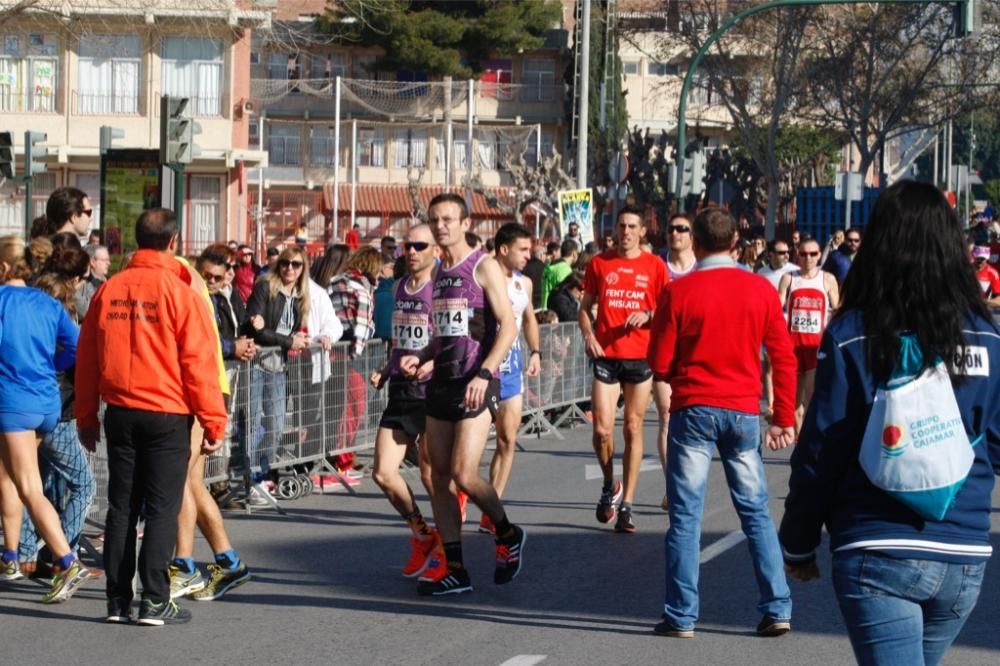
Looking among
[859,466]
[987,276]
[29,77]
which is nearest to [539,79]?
[29,77]

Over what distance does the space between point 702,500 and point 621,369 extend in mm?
3227

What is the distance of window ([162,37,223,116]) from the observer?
42594 mm

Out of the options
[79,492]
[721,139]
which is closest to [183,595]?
[79,492]

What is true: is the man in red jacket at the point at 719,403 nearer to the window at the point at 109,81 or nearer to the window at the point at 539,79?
the window at the point at 109,81

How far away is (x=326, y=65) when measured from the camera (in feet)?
229

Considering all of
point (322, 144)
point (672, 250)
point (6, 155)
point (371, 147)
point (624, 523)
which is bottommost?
point (624, 523)

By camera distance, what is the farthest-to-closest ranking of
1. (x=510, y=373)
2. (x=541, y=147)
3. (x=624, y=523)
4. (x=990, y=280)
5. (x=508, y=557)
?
(x=541, y=147) < (x=990, y=280) < (x=510, y=373) < (x=624, y=523) < (x=508, y=557)

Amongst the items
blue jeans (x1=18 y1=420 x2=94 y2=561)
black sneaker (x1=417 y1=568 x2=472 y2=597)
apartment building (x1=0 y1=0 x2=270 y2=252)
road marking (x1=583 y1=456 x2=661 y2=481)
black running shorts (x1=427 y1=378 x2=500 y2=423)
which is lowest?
road marking (x1=583 y1=456 x2=661 y2=481)

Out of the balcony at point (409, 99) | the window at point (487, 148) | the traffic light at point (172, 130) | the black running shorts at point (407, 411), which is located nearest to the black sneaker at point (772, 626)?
the black running shorts at point (407, 411)

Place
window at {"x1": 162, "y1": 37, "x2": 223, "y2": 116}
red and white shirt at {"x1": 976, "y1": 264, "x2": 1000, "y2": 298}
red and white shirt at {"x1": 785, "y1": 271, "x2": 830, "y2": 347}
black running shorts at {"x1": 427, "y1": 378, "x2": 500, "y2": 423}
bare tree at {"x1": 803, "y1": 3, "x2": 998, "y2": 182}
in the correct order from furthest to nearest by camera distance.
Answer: window at {"x1": 162, "y1": 37, "x2": 223, "y2": 116} → bare tree at {"x1": 803, "y1": 3, "x2": 998, "y2": 182} → red and white shirt at {"x1": 976, "y1": 264, "x2": 1000, "y2": 298} → red and white shirt at {"x1": 785, "y1": 271, "x2": 830, "y2": 347} → black running shorts at {"x1": 427, "y1": 378, "x2": 500, "y2": 423}

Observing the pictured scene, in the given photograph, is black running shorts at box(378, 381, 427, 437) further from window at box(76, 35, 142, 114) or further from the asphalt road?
window at box(76, 35, 142, 114)

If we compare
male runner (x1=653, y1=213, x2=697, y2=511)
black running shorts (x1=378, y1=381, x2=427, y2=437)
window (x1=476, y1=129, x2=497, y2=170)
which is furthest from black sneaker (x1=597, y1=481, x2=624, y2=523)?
window (x1=476, y1=129, x2=497, y2=170)

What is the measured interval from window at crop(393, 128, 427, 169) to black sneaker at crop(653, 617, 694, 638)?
200 feet

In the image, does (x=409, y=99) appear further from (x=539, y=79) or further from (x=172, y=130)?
(x=172, y=130)
